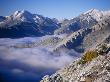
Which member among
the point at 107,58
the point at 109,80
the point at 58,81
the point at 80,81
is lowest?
the point at 109,80

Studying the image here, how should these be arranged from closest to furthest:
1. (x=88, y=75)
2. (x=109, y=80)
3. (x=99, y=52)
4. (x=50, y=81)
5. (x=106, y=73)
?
1. (x=109, y=80)
2. (x=106, y=73)
3. (x=88, y=75)
4. (x=99, y=52)
5. (x=50, y=81)

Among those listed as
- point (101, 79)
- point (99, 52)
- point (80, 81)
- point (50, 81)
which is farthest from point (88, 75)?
point (50, 81)

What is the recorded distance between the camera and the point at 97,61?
80.3 meters

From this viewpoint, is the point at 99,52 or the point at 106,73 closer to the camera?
the point at 106,73

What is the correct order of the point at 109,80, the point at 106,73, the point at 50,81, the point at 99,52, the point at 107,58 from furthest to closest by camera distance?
the point at 50,81
the point at 99,52
the point at 107,58
the point at 106,73
the point at 109,80

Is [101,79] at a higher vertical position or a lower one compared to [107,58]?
lower

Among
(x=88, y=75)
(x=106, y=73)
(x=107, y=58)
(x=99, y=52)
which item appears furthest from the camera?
(x=99, y=52)

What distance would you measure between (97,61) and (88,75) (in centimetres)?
1074

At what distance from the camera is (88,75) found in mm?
70875

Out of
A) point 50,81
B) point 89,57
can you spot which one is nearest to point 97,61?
point 89,57

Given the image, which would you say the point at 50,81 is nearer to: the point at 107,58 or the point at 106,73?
the point at 107,58

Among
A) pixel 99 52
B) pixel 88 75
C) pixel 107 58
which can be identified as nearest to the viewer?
pixel 88 75

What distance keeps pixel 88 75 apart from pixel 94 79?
389 cm

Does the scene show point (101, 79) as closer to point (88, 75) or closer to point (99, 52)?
point (88, 75)
